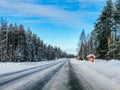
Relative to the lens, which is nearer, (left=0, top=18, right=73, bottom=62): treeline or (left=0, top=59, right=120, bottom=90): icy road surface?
(left=0, top=59, right=120, bottom=90): icy road surface

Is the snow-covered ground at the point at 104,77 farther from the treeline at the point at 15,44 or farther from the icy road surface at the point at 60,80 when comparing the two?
the treeline at the point at 15,44

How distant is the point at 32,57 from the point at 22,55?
19171mm

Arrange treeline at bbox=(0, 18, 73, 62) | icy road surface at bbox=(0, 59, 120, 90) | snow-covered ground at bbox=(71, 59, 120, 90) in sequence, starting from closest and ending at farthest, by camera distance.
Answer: icy road surface at bbox=(0, 59, 120, 90), snow-covered ground at bbox=(71, 59, 120, 90), treeline at bbox=(0, 18, 73, 62)

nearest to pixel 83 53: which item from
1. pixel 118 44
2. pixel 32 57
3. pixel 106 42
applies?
pixel 32 57

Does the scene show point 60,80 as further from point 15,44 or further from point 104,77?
point 15,44

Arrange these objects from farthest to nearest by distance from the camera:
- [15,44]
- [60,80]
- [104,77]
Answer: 1. [15,44]
2. [104,77]
3. [60,80]

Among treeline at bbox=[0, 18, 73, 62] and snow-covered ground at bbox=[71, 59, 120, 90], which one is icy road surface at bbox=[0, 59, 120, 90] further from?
treeline at bbox=[0, 18, 73, 62]

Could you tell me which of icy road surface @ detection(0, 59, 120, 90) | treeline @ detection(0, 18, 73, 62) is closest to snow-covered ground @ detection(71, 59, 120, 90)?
icy road surface @ detection(0, 59, 120, 90)

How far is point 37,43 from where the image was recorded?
142 meters

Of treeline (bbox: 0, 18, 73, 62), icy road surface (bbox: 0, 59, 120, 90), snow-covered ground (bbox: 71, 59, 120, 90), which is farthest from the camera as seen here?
treeline (bbox: 0, 18, 73, 62)

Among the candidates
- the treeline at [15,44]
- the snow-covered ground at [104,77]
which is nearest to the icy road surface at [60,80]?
the snow-covered ground at [104,77]

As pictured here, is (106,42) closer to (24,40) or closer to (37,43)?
(24,40)

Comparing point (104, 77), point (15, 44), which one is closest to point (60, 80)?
point (104, 77)

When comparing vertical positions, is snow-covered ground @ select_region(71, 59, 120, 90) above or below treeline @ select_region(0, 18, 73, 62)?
below
